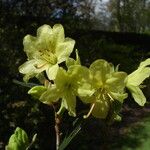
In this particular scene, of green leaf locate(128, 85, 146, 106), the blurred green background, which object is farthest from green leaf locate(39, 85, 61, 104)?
the blurred green background

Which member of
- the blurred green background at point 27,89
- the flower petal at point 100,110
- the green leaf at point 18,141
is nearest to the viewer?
the flower petal at point 100,110

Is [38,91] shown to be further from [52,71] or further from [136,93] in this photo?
[136,93]

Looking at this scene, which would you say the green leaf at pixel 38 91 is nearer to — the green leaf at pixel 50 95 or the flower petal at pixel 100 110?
the green leaf at pixel 50 95

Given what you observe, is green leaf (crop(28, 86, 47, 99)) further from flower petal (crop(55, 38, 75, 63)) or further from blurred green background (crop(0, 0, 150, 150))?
blurred green background (crop(0, 0, 150, 150))

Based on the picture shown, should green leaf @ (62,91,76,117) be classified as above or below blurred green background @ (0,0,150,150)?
above

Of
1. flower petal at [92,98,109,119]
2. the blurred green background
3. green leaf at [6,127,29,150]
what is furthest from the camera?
the blurred green background

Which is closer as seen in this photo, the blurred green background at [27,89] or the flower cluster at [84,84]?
the flower cluster at [84,84]

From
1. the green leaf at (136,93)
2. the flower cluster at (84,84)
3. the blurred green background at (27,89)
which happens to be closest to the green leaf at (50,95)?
the flower cluster at (84,84)

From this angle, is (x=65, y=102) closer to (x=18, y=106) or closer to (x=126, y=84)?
(x=126, y=84)
